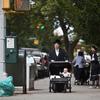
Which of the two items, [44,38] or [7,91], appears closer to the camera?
[7,91]

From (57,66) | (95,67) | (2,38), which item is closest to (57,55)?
(57,66)

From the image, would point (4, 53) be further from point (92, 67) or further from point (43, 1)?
point (43, 1)

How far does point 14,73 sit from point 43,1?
25392 millimetres

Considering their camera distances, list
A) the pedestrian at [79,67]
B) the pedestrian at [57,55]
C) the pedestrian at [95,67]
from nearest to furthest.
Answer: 1. the pedestrian at [57,55]
2. the pedestrian at [95,67]
3. the pedestrian at [79,67]

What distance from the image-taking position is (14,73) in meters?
20.8

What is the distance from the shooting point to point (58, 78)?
792 inches

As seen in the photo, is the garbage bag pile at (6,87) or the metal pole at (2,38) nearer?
the garbage bag pile at (6,87)

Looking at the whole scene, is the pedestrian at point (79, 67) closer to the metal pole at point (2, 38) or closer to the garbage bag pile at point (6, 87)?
the metal pole at point (2, 38)

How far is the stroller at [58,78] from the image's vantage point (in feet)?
66.0

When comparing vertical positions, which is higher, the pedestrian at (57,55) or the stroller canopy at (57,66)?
the pedestrian at (57,55)

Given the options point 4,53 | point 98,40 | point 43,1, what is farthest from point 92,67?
point 43,1

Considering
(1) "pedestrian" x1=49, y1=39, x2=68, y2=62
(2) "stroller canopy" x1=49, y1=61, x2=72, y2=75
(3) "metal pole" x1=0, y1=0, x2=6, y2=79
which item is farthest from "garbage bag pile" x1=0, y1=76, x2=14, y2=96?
(1) "pedestrian" x1=49, y1=39, x2=68, y2=62

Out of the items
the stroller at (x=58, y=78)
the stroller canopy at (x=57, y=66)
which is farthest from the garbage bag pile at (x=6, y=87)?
the stroller canopy at (x=57, y=66)

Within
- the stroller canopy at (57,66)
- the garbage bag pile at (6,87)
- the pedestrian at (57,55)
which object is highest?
the pedestrian at (57,55)
